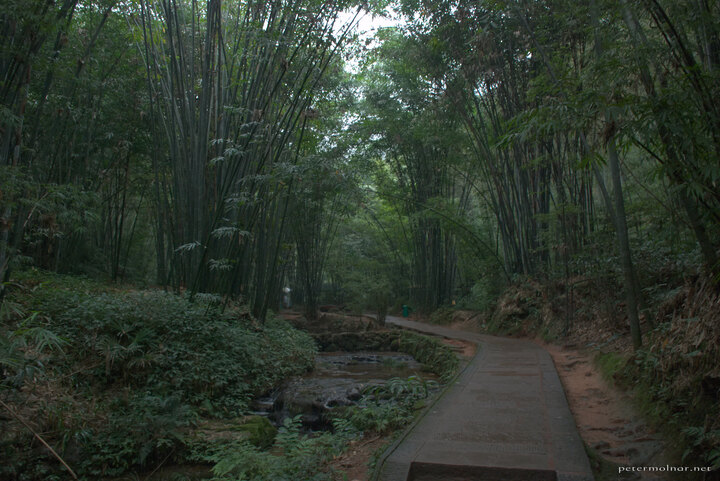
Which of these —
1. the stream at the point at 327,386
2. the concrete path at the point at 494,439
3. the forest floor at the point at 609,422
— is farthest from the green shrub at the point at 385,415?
the forest floor at the point at 609,422

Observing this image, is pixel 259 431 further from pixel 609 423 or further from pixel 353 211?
pixel 353 211

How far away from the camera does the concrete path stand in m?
1.75

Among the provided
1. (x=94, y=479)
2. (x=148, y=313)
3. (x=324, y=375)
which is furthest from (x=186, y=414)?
(x=324, y=375)

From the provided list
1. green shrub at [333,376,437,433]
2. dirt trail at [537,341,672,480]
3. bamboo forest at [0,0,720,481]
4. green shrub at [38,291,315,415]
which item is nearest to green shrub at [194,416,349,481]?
bamboo forest at [0,0,720,481]

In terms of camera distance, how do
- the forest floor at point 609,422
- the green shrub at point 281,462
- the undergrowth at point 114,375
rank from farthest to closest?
the undergrowth at point 114,375 < the forest floor at point 609,422 < the green shrub at point 281,462

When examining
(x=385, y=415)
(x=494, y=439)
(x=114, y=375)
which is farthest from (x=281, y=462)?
(x=114, y=375)

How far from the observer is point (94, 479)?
2375 mm

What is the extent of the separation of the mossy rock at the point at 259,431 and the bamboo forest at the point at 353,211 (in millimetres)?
34

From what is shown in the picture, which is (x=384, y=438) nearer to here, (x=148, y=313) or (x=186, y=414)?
(x=186, y=414)

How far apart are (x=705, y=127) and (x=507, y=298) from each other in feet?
19.6

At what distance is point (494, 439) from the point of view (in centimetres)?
209

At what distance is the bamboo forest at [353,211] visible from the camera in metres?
2.11

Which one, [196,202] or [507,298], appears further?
[507,298]

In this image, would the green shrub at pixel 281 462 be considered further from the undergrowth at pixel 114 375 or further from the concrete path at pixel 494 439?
the undergrowth at pixel 114 375
